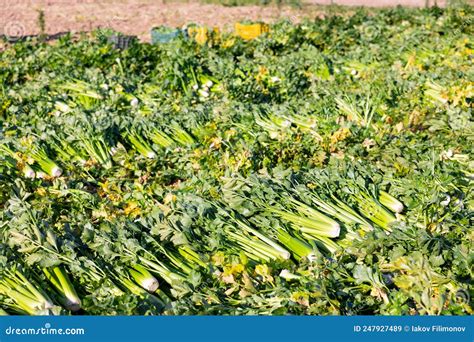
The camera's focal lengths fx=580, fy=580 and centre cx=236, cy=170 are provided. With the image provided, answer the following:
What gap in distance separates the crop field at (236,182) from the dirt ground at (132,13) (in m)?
5.20

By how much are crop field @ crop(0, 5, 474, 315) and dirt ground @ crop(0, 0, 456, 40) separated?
5.20 meters

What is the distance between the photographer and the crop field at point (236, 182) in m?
4.43

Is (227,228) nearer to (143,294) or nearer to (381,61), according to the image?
(143,294)

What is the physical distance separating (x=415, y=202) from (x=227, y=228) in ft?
5.86

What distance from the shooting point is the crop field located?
443 centimetres

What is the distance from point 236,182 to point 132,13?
13.9m

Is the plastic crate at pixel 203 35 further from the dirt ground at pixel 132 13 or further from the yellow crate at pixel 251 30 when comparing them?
the dirt ground at pixel 132 13

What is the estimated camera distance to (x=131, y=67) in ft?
36.2
